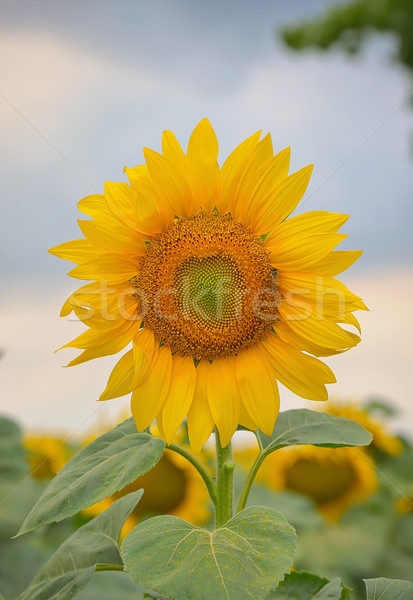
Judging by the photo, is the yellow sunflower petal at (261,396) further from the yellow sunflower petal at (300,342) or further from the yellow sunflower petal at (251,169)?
the yellow sunflower petal at (251,169)

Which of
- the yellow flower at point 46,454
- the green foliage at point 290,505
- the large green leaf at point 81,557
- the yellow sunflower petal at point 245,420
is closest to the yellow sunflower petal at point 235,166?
the yellow sunflower petal at point 245,420

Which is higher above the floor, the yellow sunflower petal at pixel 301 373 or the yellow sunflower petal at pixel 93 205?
the yellow sunflower petal at pixel 93 205

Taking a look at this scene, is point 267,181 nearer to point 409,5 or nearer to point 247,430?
point 247,430

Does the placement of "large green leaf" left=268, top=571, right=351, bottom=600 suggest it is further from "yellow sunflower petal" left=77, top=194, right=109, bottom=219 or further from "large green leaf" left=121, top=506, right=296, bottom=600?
"yellow sunflower petal" left=77, top=194, right=109, bottom=219

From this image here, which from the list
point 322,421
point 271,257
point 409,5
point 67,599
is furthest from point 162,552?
point 409,5

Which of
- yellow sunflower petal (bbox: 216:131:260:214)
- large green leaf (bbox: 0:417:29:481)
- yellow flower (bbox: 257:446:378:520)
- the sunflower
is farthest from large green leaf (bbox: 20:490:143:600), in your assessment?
yellow flower (bbox: 257:446:378:520)

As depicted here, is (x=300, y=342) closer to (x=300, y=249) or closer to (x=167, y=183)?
(x=300, y=249)

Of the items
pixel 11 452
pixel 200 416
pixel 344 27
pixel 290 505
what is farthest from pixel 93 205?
pixel 344 27
